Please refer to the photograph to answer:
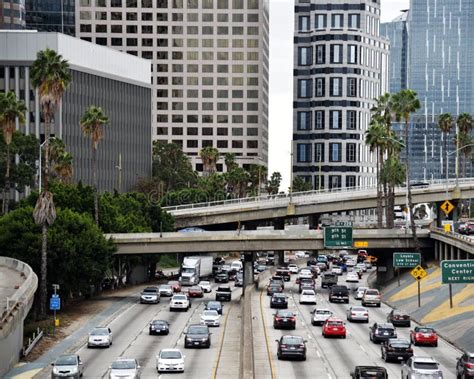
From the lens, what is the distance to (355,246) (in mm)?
113125

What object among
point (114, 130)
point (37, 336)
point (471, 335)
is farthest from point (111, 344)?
point (114, 130)

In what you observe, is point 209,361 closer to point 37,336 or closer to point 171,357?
point 171,357

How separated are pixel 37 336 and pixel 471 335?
26736 millimetres

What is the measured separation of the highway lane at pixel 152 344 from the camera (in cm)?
5809

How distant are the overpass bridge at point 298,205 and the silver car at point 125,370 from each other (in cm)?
10395

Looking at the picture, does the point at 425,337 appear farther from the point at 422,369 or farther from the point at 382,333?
the point at 422,369

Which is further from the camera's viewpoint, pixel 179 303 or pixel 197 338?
pixel 179 303

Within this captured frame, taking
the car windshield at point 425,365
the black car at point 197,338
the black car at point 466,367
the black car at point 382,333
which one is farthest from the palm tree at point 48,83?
the car windshield at point 425,365

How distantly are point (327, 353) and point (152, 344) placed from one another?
12462 mm

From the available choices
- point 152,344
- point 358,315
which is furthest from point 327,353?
point 358,315

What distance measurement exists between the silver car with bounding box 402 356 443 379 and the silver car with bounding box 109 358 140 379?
463 inches

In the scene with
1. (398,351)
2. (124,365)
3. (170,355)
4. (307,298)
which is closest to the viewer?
(124,365)

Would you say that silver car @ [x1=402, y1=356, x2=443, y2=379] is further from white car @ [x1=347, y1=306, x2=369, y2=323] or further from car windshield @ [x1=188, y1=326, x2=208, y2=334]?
white car @ [x1=347, y1=306, x2=369, y2=323]

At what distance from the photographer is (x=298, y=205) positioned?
156750mm
